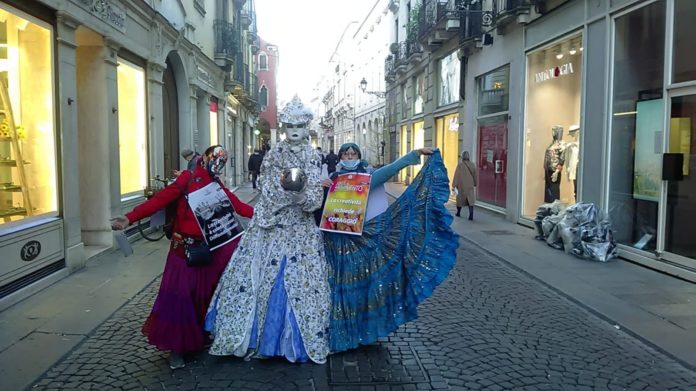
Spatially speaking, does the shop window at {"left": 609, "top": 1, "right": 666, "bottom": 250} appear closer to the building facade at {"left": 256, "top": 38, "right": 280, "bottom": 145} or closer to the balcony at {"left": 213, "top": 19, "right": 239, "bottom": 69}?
the balcony at {"left": 213, "top": 19, "right": 239, "bottom": 69}

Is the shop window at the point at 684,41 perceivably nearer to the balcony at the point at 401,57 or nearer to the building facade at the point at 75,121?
the building facade at the point at 75,121

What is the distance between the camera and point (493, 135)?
49.6ft

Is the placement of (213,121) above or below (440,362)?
above

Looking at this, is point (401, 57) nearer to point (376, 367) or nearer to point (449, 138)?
point (449, 138)

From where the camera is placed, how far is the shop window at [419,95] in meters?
23.1

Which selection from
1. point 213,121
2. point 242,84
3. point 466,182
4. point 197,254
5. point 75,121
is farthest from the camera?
point 242,84

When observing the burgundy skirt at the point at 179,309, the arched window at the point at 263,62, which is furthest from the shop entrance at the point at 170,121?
the arched window at the point at 263,62

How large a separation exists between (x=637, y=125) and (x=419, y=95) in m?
15.5

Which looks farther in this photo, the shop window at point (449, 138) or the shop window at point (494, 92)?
the shop window at point (449, 138)

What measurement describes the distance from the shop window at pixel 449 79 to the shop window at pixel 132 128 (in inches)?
405

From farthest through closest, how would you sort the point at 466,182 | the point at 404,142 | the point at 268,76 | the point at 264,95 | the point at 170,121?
1. the point at 268,76
2. the point at 264,95
3. the point at 404,142
4. the point at 170,121
5. the point at 466,182

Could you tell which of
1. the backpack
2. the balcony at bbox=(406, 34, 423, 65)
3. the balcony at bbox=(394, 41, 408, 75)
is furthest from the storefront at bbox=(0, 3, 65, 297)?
the balcony at bbox=(394, 41, 408, 75)

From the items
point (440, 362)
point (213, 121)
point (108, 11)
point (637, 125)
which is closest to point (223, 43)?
point (213, 121)

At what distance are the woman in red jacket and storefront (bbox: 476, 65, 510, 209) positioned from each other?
35.9 ft
